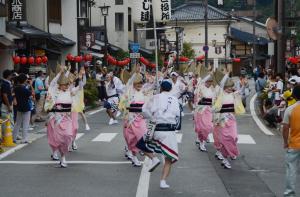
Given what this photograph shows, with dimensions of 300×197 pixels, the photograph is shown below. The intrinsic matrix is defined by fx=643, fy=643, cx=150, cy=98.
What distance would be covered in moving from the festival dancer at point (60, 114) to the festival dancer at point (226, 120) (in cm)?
299

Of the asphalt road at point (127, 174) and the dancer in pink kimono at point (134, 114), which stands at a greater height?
the dancer in pink kimono at point (134, 114)

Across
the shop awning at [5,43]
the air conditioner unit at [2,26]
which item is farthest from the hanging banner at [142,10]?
the air conditioner unit at [2,26]

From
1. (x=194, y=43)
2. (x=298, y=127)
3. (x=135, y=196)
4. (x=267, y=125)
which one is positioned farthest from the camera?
(x=194, y=43)

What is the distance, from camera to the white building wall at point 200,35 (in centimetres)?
8075

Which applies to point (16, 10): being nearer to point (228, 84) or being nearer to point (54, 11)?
point (54, 11)

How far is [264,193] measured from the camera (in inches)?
394

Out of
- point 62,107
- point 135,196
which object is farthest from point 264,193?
point 62,107

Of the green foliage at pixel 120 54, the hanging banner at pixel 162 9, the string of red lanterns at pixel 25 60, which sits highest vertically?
the hanging banner at pixel 162 9

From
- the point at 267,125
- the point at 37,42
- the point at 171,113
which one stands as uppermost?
the point at 37,42

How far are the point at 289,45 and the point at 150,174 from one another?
37.3 metres

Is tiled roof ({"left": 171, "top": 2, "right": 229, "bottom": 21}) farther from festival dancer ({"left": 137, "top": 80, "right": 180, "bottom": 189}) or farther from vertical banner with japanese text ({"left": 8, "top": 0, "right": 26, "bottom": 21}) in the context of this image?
festival dancer ({"left": 137, "top": 80, "right": 180, "bottom": 189})

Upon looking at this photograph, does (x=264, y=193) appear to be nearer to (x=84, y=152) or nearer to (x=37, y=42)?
(x=84, y=152)

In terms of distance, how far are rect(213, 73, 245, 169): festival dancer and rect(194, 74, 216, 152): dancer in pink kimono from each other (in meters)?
1.99

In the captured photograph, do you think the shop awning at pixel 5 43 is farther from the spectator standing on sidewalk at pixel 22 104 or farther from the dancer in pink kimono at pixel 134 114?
the dancer in pink kimono at pixel 134 114
